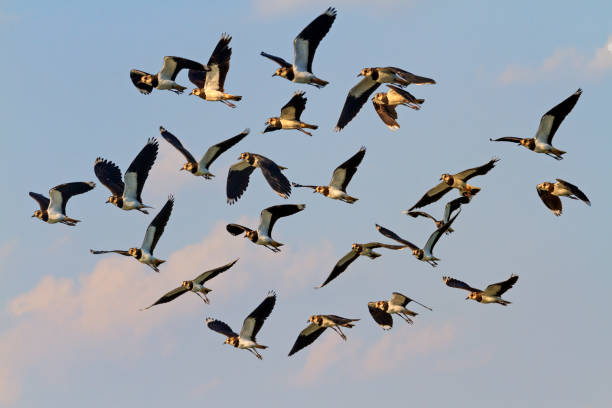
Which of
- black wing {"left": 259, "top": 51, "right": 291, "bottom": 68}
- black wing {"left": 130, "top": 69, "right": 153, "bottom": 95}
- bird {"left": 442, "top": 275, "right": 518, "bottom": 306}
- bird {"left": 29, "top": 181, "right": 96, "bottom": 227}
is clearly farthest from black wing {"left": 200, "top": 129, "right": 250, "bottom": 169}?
bird {"left": 442, "top": 275, "right": 518, "bottom": 306}

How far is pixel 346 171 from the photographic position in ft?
151

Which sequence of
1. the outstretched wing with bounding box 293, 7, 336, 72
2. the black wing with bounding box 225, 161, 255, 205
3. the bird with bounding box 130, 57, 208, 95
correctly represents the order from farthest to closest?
the black wing with bounding box 225, 161, 255, 205, the bird with bounding box 130, 57, 208, 95, the outstretched wing with bounding box 293, 7, 336, 72

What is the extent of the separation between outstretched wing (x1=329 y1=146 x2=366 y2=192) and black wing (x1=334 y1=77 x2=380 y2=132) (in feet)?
9.90

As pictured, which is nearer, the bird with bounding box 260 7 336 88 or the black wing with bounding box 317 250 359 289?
the bird with bounding box 260 7 336 88

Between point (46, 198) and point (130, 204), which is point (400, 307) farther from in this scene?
point (46, 198)

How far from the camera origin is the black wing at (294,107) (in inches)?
1909

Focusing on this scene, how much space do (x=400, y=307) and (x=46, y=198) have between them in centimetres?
2012

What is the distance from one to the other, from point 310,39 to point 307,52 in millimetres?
655

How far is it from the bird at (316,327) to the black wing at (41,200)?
16.6 metres

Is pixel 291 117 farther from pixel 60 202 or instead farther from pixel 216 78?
pixel 60 202

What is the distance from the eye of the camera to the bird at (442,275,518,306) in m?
46.0

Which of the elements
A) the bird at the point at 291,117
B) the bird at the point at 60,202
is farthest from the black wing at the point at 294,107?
the bird at the point at 60,202

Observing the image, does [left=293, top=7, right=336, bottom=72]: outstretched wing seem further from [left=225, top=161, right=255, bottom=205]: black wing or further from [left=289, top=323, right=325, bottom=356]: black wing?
[left=289, top=323, right=325, bottom=356]: black wing

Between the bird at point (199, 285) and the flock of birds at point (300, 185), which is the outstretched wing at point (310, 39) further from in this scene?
the bird at point (199, 285)
